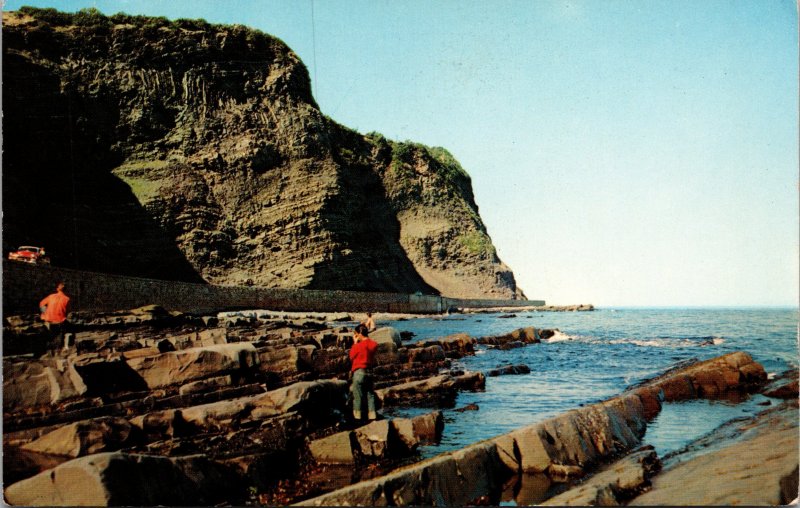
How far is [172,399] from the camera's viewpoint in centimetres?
835

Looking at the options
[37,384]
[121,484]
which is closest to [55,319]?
[37,384]

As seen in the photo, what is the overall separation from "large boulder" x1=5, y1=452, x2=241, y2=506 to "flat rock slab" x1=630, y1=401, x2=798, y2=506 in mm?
4449

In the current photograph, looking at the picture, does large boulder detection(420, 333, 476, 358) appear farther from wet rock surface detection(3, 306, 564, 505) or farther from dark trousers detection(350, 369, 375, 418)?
dark trousers detection(350, 369, 375, 418)

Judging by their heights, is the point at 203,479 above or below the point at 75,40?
below

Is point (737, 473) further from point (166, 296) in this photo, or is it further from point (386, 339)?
point (166, 296)

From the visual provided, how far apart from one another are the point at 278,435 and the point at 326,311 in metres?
45.5

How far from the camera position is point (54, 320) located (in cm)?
1339

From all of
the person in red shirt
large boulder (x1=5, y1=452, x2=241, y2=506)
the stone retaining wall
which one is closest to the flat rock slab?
large boulder (x1=5, y1=452, x2=241, y2=506)

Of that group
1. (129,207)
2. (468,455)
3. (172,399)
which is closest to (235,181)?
(129,207)

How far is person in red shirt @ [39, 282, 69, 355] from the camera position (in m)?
11.9

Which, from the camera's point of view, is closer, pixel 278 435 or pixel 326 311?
pixel 278 435

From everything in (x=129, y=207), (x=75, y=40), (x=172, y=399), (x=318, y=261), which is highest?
(x=75, y=40)

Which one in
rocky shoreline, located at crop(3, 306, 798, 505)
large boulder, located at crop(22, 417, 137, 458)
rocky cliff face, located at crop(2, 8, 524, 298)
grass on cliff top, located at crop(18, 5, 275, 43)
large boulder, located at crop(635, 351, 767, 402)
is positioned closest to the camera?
rocky shoreline, located at crop(3, 306, 798, 505)

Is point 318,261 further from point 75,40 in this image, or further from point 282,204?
point 75,40
